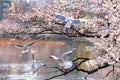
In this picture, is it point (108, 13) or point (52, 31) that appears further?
point (52, 31)

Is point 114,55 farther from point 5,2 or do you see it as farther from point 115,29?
point 5,2

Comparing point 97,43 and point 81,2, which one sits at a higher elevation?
point 81,2

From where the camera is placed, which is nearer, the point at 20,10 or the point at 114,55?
the point at 114,55

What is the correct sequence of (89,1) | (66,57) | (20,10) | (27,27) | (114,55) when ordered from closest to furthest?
(114,55)
(66,57)
(89,1)
(27,27)
(20,10)

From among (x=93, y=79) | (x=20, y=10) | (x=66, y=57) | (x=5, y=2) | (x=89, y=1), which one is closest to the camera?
(x=66, y=57)

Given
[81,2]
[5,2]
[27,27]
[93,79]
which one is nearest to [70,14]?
[81,2]

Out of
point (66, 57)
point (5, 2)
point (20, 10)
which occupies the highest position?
point (20, 10)

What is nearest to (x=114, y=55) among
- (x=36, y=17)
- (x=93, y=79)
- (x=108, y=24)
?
(x=108, y=24)

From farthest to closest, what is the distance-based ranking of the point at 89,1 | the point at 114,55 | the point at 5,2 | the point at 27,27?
the point at 5,2, the point at 27,27, the point at 89,1, the point at 114,55

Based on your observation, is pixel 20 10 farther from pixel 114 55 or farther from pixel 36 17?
pixel 114 55
